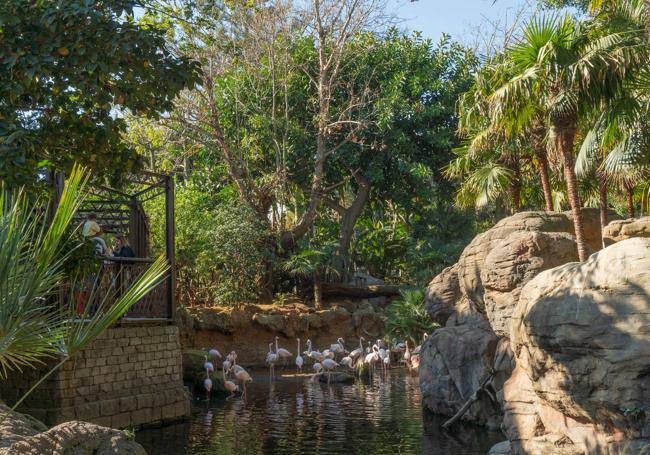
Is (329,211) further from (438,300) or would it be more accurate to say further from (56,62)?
(56,62)

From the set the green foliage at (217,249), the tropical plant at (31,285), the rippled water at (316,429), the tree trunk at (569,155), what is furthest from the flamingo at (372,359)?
the tropical plant at (31,285)

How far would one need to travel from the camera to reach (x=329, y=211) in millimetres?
37594

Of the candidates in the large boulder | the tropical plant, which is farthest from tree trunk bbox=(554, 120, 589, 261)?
the tropical plant

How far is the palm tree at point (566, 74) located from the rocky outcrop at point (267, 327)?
13.9 meters

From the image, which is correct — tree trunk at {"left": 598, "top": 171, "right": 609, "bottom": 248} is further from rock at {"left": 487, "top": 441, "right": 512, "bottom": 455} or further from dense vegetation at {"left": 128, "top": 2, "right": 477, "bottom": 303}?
dense vegetation at {"left": 128, "top": 2, "right": 477, "bottom": 303}

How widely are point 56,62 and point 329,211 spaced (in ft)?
88.0

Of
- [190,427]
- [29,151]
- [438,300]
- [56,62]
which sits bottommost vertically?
[190,427]

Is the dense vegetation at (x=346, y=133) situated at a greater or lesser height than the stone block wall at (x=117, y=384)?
greater

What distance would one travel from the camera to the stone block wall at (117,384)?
46.2ft

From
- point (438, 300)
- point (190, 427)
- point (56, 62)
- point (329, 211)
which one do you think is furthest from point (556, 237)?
point (329, 211)

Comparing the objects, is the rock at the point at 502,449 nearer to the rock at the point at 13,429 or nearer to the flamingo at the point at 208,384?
the rock at the point at 13,429

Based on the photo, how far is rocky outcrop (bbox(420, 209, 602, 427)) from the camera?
14.9 m

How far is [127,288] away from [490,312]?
654cm

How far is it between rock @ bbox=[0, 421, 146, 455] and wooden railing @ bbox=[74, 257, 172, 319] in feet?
26.6
